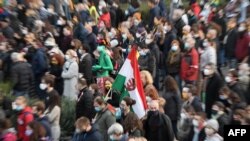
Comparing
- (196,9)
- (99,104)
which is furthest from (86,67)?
(196,9)

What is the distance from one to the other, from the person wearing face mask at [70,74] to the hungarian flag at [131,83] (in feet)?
4.65

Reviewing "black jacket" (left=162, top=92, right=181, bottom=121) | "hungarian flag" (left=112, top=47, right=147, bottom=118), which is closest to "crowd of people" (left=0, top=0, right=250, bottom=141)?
"black jacket" (left=162, top=92, right=181, bottom=121)

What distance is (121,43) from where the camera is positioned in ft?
64.6

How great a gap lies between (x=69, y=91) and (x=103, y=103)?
311 cm

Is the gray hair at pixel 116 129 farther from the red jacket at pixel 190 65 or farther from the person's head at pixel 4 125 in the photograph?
the red jacket at pixel 190 65

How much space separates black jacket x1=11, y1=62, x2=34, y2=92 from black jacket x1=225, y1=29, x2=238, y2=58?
16.7 feet

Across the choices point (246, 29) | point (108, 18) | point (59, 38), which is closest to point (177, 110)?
point (246, 29)

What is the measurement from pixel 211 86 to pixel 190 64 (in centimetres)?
174

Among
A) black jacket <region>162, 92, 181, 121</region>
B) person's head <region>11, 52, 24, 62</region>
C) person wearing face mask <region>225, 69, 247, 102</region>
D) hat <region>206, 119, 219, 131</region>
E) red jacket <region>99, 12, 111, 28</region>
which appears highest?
red jacket <region>99, 12, 111, 28</region>

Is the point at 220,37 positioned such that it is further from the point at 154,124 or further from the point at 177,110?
the point at 154,124

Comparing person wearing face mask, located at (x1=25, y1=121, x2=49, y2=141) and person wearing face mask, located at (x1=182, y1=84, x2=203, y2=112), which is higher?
person wearing face mask, located at (x1=182, y1=84, x2=203, y2=112)

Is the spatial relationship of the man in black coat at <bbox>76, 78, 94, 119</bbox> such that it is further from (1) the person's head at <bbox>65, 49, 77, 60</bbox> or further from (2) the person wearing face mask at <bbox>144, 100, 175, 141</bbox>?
(1) the person's head at <bbox>65, 49, 77, 60</bbox>

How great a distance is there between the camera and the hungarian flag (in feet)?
45.2

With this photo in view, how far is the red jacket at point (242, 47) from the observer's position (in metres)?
16.7
